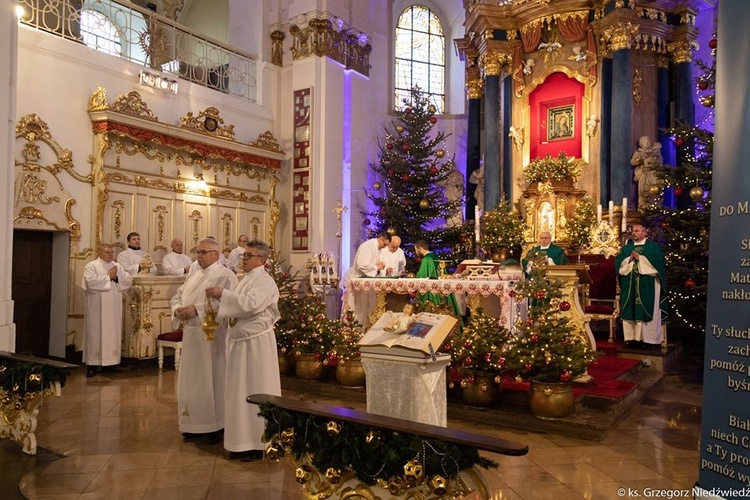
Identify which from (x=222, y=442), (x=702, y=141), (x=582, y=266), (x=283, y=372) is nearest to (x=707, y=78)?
(x=702, y=141)

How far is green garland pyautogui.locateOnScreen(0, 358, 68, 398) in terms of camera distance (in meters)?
5.01

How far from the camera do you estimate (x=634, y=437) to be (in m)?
5.74

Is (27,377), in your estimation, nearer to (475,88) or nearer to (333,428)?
(333,428)

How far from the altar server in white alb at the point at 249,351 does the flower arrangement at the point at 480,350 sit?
2259mm

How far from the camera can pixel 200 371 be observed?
5531 millimetres

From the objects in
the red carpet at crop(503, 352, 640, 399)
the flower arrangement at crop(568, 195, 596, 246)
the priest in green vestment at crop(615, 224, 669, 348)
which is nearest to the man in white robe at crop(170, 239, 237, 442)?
the red carpet at crop(503, 352, 640, 399)

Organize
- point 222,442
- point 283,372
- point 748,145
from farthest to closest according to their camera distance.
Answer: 1. point 283,372
2. point 222,442
3. point 748,145

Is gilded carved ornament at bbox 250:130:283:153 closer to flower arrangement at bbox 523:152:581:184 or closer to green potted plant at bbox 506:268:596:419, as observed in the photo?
flower arrangement at bbox 523:152:581:184

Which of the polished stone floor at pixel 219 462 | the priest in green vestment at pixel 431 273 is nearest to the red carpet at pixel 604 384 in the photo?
the polished stone floor at pixel 219 462

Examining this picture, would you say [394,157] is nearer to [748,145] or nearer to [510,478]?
[510,478]

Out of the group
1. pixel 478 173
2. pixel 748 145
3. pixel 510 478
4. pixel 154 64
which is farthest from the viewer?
pixel 478 173

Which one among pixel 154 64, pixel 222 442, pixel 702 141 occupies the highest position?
pixel 154 64

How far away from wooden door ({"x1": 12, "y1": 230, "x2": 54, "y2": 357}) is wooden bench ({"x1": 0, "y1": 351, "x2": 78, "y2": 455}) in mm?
5036

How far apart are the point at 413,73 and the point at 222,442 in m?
15.4
